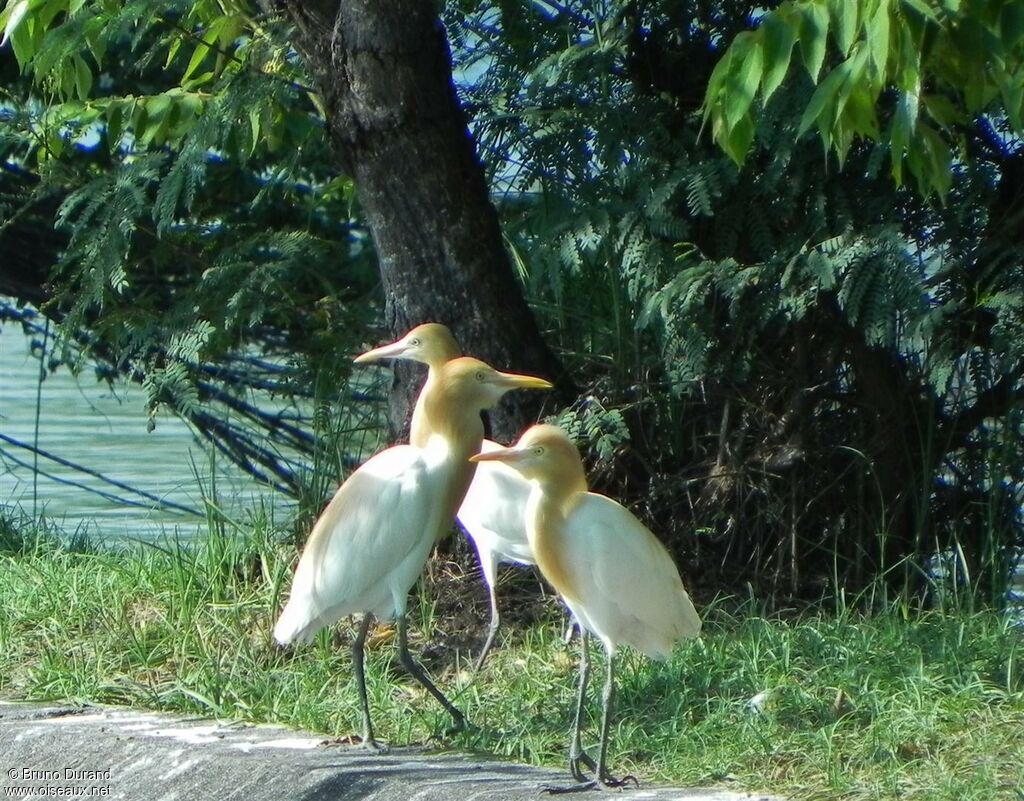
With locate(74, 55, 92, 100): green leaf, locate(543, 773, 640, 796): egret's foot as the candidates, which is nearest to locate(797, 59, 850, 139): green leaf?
locate(543, 773, 640, 796): egret's foot

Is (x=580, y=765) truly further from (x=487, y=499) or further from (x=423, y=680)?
(x=487, y=499)

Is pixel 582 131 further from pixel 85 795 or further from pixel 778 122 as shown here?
pixel 85 795

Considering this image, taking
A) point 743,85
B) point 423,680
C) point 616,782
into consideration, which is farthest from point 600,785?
point 743,85

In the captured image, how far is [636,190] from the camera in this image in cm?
579

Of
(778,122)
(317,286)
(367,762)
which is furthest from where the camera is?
(317,286)

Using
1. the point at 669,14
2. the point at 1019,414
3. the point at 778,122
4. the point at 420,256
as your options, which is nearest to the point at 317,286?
the point at 420,256

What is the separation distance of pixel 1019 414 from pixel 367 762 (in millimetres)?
3037

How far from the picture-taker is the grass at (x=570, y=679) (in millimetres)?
4164

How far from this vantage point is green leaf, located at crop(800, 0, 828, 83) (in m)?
2.90

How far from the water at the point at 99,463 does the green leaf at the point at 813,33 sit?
4.39 m

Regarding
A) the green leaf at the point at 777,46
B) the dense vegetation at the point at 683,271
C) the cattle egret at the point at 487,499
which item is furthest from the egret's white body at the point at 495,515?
the green leaf at the point at 777,46

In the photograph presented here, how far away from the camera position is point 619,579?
14.6 feet

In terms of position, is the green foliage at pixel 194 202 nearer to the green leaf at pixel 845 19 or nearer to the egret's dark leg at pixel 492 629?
the egret's dark leg at pixel 492 629

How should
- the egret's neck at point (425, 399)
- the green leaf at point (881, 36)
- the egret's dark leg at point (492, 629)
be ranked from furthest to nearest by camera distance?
the egret's dark leg at point (492, 629) < the egret's neck at point (425, 399) < the green leaf at point (881, 36)
